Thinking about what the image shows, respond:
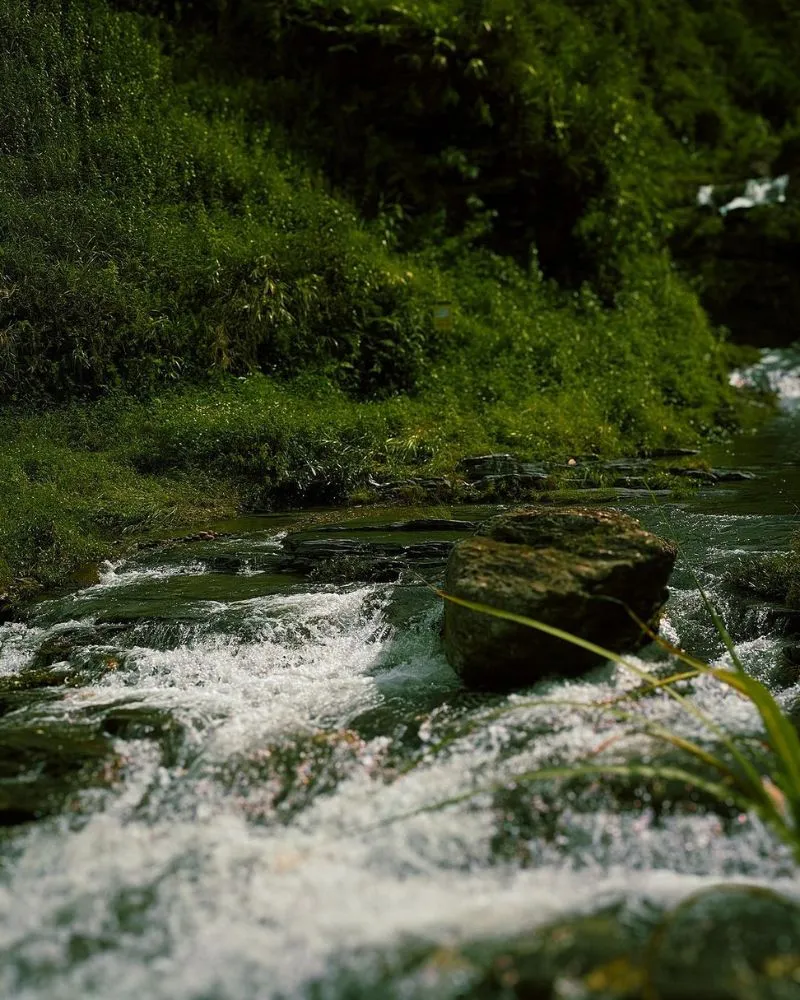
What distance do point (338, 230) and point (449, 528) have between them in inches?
246

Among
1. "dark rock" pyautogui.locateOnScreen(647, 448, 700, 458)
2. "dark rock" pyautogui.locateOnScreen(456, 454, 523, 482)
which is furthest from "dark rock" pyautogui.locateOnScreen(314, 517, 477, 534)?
"dark rock" pyautogui.locateOnScreen(647, 448, 700, 458)

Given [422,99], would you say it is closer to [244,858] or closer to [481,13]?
[481,13]

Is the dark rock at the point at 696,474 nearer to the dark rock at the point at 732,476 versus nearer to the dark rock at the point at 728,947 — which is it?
the dark rock at the point at 732,476

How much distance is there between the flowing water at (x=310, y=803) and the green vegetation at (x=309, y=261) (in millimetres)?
2331

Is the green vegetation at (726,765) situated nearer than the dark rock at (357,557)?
Yes

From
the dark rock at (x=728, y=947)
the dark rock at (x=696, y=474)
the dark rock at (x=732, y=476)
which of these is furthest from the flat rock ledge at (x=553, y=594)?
the dark rock at (x=732, y=476)

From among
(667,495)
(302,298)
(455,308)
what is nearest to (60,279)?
(302,298)

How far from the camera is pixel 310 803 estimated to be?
3443mm

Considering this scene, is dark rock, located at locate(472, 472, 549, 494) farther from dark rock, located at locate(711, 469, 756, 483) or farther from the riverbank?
dark rock, located at locate(711, 469, 756, 483)

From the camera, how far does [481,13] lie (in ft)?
44.8

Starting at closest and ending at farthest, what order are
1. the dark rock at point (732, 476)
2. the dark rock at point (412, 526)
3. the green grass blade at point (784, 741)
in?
1. the green grass blade at point (784, 741)
2. the dark rock at point (412, 526)
3. the dark rock at point (732, 476)

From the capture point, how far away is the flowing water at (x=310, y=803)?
255 cm

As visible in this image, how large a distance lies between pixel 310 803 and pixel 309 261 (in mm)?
8784


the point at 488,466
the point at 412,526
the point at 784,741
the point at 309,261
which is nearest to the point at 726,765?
the point at 784,741
